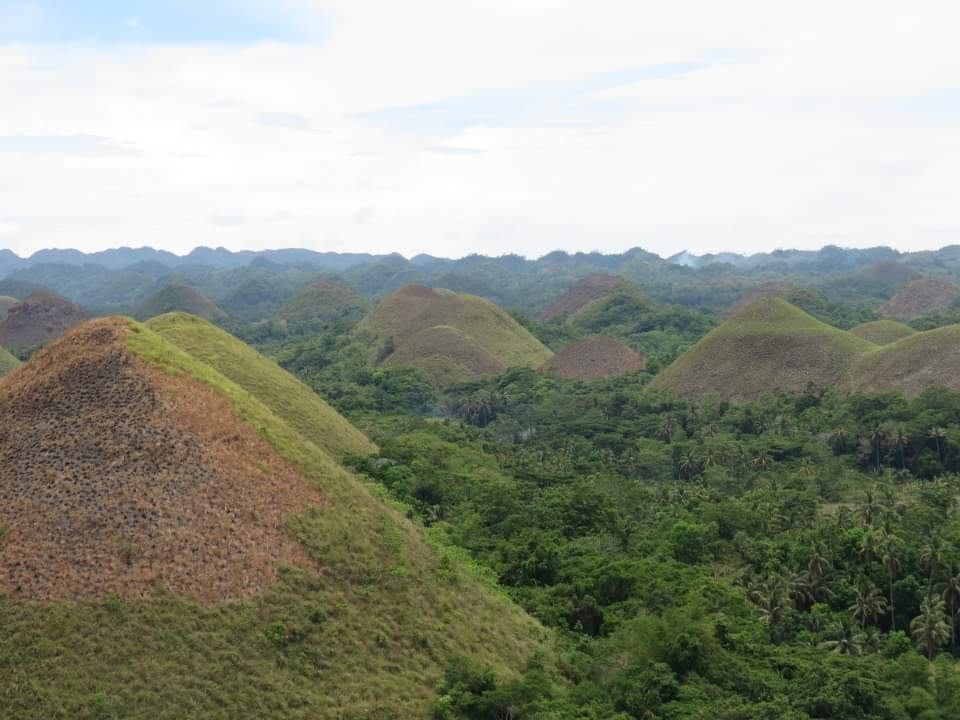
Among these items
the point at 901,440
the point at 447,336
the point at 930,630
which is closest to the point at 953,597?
the point at 930,630

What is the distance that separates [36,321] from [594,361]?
118316 millimetres

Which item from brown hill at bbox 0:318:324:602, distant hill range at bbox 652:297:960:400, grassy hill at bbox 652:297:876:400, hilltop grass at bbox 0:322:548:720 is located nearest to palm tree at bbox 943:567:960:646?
hilltop grass at bbox 0:322:548:720

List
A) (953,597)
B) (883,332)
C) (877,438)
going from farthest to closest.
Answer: (883,332) < (877,438) < (953,597)

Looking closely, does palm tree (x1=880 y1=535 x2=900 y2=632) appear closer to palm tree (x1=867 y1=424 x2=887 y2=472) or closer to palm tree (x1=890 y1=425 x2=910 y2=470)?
palm tree (x1=890 y1=425 x2=910 y2=470)

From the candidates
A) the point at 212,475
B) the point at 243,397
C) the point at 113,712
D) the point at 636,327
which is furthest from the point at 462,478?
the point at 636,327

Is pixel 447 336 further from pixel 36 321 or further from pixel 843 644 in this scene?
pixel 843 644

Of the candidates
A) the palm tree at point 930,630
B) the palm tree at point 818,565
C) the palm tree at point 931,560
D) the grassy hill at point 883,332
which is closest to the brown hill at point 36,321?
the grassy hill at point 883,332

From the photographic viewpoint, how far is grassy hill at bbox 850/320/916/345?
113812mm

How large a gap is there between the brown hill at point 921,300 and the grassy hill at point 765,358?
3446 inches

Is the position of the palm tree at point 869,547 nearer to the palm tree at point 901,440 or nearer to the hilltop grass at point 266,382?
the palm tree at point 901,440

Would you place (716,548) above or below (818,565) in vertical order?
below

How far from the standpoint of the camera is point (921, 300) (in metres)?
182

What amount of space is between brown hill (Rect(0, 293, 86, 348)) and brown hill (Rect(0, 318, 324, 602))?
142 m

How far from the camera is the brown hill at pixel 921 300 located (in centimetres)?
17725
